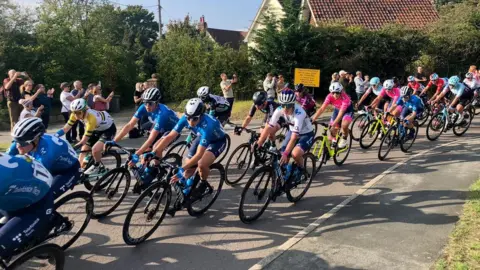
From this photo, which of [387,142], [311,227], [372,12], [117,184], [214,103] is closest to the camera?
[311,227]

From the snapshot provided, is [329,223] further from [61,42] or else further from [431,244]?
[61,42]

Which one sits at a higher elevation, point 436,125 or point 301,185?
point 436,125

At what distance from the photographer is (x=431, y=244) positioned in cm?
469

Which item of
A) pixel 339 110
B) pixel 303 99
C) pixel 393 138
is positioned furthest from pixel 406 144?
pixel 303 99

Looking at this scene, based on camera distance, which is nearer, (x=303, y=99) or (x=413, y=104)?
(x=413, y=104)

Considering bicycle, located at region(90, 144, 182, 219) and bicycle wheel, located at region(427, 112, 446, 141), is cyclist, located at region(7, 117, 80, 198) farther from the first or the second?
bicycle wheel, located at region(427, 112, 446, 141)

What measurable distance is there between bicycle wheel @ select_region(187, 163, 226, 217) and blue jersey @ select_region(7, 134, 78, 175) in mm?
1793

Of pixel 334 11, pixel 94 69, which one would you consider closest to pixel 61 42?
pixel 94 69

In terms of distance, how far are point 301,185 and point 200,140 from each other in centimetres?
213

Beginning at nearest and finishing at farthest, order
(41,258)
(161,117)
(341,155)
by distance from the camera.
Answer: (41,258), (161,117), (341,155)

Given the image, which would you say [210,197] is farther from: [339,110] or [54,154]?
[339,110]

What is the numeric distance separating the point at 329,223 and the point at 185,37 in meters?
20.7

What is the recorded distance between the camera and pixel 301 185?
671cm

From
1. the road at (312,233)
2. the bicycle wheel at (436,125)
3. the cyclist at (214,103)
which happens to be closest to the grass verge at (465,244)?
the road at (312,233)
